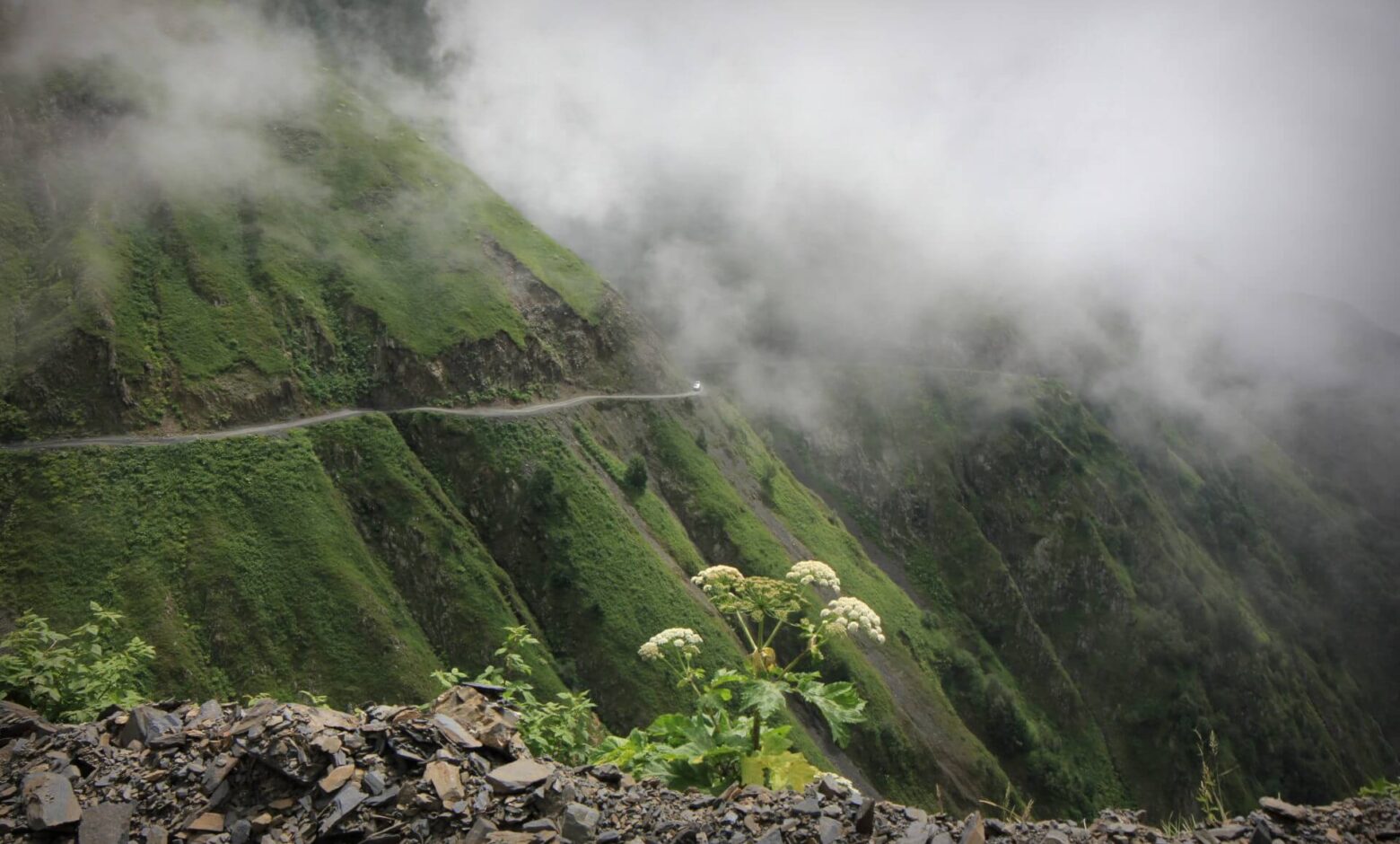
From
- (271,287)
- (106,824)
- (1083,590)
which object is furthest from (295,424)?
(1083,590)

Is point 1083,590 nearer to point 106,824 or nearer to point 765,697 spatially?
point 765,697

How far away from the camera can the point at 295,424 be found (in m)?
91.0

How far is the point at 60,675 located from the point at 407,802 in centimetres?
729

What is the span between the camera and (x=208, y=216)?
351ft

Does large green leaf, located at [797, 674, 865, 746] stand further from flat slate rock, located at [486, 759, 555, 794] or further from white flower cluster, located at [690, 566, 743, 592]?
flat slate rock, located at [486, 759, 555, 794]

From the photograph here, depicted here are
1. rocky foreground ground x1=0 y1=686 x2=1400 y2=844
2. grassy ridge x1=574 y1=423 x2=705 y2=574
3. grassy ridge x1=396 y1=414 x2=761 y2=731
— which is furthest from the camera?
grassy ridge x1=574 y1=423 x2=705 y2=574

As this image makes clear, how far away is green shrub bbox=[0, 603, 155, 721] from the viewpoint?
12.2 metres

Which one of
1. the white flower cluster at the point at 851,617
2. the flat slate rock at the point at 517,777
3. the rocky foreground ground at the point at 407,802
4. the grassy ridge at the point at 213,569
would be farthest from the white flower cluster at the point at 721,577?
the grassy ridge at the point at 213,569

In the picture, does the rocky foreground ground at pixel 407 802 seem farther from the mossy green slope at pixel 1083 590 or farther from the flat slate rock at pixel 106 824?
the mossy green slope at pixel 1083 590

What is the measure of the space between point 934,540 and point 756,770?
163 meters

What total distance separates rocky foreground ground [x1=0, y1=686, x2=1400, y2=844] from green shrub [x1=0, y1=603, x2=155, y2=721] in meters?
1.09

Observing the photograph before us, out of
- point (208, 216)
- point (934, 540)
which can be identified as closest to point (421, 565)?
point (208, 216)

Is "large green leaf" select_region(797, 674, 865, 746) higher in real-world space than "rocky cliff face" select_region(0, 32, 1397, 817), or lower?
lower

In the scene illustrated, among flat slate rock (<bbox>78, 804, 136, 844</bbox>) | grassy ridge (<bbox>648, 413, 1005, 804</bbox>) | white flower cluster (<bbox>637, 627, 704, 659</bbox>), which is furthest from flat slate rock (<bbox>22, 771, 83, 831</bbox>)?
grassy ridge (<bbox>648, 413, 1005, 804</bbox>)
